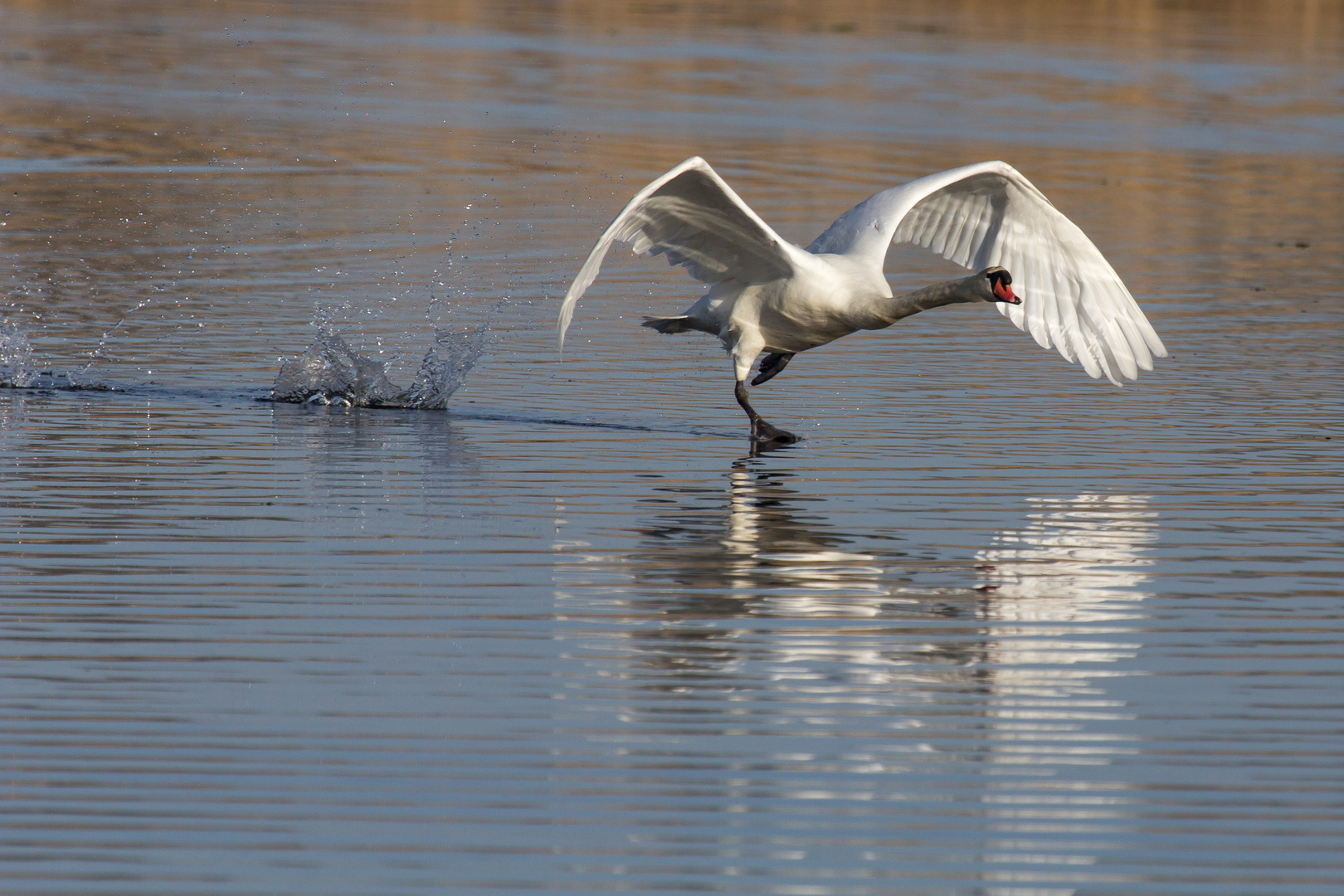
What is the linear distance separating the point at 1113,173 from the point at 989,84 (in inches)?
411

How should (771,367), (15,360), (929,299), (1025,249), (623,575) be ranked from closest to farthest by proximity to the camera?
1. (623,575)
2. (929,299)
3. (771,367)
4. (1025,249)
5. (15,360)

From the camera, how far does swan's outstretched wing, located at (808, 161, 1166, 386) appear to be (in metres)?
11.8

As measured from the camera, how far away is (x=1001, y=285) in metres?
11.1

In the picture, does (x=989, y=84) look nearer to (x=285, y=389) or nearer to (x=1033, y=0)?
(x=1033, y=0)

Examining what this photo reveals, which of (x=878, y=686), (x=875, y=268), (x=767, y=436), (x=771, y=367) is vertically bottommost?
(x=878, y=686)

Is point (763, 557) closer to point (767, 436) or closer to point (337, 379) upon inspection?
point (767, 436)

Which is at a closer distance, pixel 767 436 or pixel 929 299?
pixel 929 299

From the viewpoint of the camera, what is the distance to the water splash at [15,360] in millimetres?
12641

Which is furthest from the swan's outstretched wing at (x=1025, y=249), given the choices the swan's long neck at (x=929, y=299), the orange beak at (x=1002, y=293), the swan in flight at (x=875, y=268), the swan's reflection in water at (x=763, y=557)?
the swan's reflection in water at (x=763, y=557)

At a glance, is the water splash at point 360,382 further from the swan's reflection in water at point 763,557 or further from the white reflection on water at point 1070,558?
the white reflection on water at point 1070,558

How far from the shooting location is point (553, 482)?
33.4 feet

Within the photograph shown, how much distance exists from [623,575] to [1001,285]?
347cm

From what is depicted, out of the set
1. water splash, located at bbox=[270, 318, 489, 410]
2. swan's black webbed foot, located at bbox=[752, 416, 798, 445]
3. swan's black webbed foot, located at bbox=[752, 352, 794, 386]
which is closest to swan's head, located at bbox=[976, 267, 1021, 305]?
swan's black webbed foot, located at bbox=[752, 416, 798, 445]

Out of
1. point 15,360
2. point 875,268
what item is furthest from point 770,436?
point 15,360
